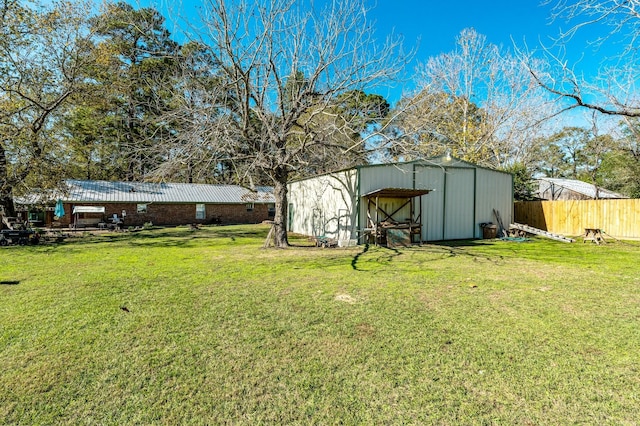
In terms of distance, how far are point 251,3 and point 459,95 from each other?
17.6 m

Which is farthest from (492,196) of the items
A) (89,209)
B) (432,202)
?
(89,209)

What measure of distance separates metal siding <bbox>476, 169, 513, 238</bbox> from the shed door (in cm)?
44

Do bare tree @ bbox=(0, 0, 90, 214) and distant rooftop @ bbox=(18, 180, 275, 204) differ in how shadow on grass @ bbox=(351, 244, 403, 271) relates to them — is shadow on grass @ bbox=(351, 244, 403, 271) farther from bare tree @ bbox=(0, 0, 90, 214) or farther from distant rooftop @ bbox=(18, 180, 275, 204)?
bare tree @ bbox=(0, 0, 90, 214)

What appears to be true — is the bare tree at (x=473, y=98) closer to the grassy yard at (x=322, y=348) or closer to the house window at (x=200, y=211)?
the grassy yard at (x=322, y=348)

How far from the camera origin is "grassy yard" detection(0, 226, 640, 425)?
2457 mm

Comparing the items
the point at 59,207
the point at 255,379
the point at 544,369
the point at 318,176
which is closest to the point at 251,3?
the point at 318,176

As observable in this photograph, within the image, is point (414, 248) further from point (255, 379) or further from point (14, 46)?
point (14, 46)

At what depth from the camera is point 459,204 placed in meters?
14.5

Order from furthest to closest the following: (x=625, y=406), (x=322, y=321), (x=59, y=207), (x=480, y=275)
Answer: (x=59, y=207) < (x=480, y=275) < (x=322, y=321) < (x=625, y=406)

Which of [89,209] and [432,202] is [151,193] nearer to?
[89,209]

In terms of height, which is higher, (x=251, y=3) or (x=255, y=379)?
(x=251, y=3)

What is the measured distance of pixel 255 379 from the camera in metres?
2.86

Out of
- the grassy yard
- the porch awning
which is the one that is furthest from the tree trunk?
the porch awning

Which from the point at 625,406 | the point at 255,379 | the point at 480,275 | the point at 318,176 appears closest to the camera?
the point at 625,406
